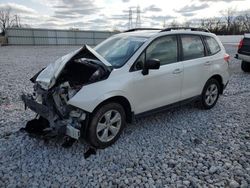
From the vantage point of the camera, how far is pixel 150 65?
388 cm

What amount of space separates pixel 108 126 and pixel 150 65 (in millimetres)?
1194

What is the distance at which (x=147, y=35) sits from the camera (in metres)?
4.33

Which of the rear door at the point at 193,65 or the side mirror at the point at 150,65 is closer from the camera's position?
the side mirror at the point at 150,65

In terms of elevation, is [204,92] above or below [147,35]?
below

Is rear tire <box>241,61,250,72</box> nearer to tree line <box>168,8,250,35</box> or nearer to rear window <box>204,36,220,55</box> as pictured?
rear window <box>204,36,220,55</box>

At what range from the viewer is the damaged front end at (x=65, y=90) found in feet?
11.3

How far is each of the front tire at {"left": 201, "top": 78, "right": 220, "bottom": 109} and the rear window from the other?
63 cm

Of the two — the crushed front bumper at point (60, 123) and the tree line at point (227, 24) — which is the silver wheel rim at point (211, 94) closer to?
the crushed front bumper at point (60, 123)

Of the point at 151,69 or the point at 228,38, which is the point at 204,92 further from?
the point at 228,38

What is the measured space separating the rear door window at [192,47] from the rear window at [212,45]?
9.2 inches

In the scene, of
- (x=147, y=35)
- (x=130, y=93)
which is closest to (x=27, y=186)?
(x=130, y=93)

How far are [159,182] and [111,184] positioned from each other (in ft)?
1.96

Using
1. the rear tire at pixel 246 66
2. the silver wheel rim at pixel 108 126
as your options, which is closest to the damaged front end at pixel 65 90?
the silver wheel rim at pixel 108 126

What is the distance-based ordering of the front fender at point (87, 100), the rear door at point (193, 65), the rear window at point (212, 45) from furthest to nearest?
the rear window at point (212, 45) → the rear door at point (193, 65) → the front fender at point (87, 100)
